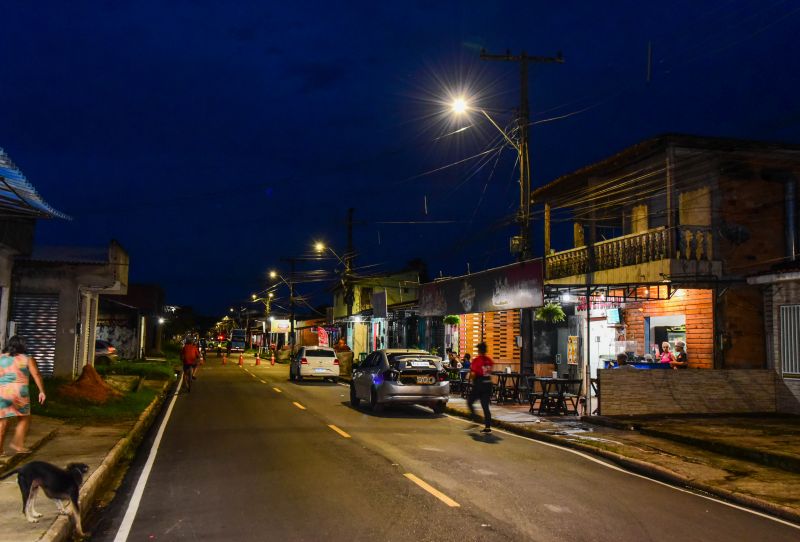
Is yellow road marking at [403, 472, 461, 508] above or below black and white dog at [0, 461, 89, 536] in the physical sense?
below

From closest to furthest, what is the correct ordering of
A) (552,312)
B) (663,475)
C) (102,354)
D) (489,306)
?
1. (663,475)
2. (552,312)
3. (489,306)
4. (102,354)

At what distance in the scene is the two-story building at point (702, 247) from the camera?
730 inches

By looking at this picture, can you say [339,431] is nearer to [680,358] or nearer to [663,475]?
[663,475]

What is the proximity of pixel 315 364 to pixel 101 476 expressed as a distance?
2271 centimetres

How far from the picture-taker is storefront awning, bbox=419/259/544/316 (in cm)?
1909

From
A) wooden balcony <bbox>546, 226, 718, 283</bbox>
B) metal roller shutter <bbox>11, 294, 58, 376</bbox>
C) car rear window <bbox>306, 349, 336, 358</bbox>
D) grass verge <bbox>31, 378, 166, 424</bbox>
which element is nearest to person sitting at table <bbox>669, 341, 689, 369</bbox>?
wooden balcony <bbox>546, 226, 718, 283</bbox>

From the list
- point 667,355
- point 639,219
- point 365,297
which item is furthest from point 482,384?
point 365,297

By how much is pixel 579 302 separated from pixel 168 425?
13.2 m

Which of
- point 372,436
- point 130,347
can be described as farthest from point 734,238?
point 130,347

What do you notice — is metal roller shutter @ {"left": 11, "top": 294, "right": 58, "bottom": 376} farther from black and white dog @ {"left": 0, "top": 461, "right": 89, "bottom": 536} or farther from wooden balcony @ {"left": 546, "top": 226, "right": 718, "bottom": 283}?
black and white dog @ {"left": 0, "top": 461, "right": 89, "bottom": 536}

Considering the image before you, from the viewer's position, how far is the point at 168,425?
607 inches

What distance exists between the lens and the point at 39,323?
2467cm

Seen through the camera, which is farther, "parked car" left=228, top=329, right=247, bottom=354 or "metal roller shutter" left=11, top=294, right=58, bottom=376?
"parked car" left=228, top=329, right=247, bottom=354

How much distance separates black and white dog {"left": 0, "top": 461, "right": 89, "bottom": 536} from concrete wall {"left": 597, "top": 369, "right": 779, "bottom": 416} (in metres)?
12.2
